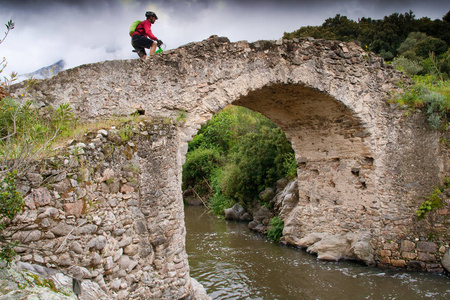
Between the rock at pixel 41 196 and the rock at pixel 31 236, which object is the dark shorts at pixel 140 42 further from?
the rock at pixel 31 236

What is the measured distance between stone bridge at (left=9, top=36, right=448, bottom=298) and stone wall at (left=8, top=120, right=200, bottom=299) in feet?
0.10

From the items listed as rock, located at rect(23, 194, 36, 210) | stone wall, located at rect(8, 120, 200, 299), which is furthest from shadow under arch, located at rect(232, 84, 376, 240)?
rock, located at rect(23, 194, 36, 210)

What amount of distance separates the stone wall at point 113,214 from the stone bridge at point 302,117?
0.03 metres

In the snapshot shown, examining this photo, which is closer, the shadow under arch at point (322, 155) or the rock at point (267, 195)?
the shadow under arch at point (322, 155)

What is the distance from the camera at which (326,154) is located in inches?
296

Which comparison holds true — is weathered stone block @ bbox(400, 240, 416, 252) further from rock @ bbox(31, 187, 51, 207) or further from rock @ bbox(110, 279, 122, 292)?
rock @ bbox(31, 187, 51, 207)

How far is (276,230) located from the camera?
877 cm

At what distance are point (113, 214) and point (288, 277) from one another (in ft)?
13.1

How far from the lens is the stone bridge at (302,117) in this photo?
14.4ft

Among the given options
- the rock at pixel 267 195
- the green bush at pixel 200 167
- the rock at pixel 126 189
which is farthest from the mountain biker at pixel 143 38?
the green bush at pixel 200 167

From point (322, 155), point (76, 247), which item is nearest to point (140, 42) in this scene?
point (76, 247)

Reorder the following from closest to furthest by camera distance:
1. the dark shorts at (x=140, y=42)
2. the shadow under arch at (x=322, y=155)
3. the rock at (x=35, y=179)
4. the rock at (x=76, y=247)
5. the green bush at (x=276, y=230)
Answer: the rock at (x=35, y=179) → the rock at (x=76, y=247) → the dark shorts at (x=140, y=42) → the shadow under arch at (x=322, y=155) → the green bush at (x=276, y=230)

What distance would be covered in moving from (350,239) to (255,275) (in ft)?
7.33

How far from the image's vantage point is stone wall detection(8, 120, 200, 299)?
276 cm
